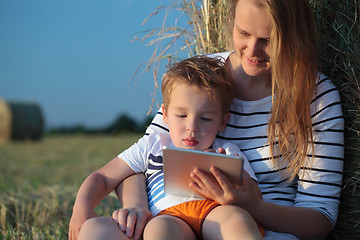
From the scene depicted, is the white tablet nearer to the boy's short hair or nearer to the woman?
the woman

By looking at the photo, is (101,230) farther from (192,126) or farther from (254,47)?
(254,47)

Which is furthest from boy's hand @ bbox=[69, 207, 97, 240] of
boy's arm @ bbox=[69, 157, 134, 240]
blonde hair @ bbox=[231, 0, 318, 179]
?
blonde hair @ bbox=[231, 0, 318, 179]

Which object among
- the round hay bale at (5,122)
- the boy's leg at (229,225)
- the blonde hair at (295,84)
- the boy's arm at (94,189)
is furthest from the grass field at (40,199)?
the round hay bale at (5,122)

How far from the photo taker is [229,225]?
1.40m

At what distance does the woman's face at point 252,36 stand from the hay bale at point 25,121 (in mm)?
9435

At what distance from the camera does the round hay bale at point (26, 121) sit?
10.4m

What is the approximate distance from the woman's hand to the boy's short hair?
38cm

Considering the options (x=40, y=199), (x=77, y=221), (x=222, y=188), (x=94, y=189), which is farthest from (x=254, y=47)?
(x=40, y=199)

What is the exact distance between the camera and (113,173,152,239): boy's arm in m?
1.55

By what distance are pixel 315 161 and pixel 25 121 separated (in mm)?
9678

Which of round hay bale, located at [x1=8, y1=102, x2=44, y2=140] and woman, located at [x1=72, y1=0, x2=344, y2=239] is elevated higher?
woman, located at [x1=72, y1=0, x2=344, y2=239]

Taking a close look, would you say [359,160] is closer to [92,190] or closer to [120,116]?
[92,190]

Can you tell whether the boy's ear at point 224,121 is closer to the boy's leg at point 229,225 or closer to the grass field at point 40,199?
the boy's leg at point 229,225

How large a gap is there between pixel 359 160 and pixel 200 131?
0.71 meters
